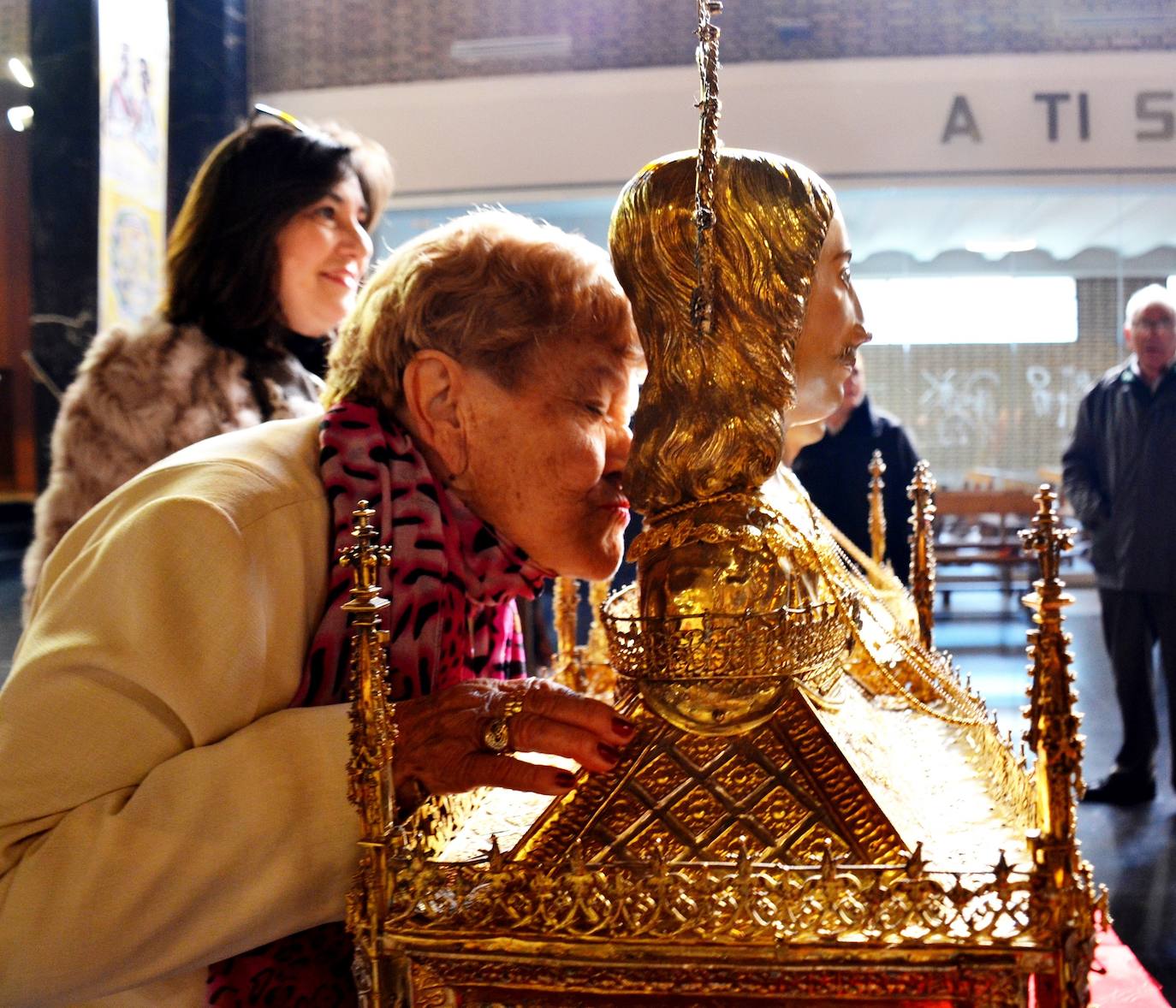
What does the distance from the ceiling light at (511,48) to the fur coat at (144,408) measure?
4034 mm

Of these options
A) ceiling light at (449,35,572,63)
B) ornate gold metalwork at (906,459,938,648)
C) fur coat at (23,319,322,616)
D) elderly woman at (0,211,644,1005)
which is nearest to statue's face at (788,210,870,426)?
elderly woman at (0,211,644,1005)

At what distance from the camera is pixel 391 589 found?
3.69ft

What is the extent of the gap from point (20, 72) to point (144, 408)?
1.47 m

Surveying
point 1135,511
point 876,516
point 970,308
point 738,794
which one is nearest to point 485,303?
point 738,794

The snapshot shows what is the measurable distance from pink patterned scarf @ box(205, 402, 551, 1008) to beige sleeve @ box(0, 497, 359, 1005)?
83 millimetres

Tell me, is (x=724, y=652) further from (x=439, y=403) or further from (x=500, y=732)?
(x=439, y=403)

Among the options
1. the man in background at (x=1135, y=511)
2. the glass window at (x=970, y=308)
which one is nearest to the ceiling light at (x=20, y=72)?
the man in background at (x=1135, y=511)

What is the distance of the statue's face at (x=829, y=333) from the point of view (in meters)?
1.21

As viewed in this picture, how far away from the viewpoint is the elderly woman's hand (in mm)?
988

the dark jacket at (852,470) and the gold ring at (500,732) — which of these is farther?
the dark jacket at (852,470)

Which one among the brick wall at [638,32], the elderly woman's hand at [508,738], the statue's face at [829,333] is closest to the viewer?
the elderly woman's hand at [508,738]

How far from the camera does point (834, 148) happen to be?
5.34 metres

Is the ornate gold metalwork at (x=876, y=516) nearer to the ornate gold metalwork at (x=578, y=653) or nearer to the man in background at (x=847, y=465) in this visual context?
the ornate gold metalwork at (x=578, y=653)

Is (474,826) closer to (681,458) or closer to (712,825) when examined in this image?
(712,825)
